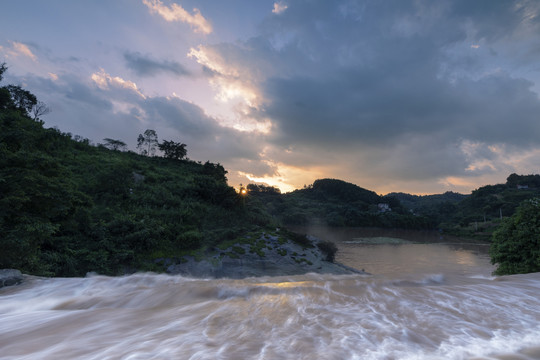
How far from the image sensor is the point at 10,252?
23.7 feet

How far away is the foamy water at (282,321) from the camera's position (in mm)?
2588

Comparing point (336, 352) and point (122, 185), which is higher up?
point (122, 185)

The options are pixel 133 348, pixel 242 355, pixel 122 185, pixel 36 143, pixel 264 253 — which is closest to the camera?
pixel 242 355

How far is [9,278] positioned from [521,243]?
51.6 feet

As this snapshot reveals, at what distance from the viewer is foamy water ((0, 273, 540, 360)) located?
2588mm

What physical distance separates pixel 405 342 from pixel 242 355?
172cm

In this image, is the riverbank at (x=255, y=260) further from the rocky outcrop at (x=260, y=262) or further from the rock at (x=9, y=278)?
the rock at (x=9, y=278)

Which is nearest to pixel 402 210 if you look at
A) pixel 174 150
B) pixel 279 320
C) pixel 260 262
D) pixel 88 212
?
pixel 174 150

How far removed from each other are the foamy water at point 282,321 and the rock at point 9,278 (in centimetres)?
51

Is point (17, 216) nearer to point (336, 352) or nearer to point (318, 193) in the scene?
point (336, 352)

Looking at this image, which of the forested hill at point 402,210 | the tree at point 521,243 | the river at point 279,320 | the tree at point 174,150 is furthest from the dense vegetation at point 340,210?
the river at point 279,320

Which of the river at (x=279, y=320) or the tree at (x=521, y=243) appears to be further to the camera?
the tree at (x=521, y=243)

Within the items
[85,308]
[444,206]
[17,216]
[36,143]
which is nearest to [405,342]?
[85,308]

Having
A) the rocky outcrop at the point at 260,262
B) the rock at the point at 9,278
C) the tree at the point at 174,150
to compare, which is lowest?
the rocky outcrop at the point at 260,262
